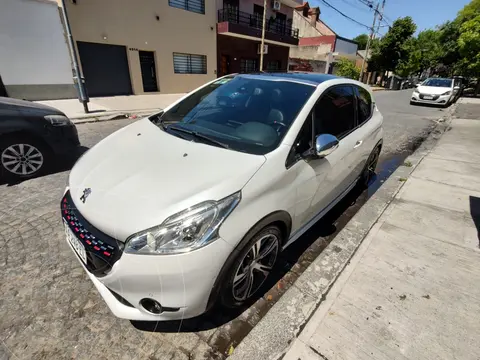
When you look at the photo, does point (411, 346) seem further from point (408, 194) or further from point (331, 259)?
point (408, 194)

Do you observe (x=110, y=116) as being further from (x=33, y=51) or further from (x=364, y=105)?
(x=364, y=105)

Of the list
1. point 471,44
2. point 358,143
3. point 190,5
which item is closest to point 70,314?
point 358,143

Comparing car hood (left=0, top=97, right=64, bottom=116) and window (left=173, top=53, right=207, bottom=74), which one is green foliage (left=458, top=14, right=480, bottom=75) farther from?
car hood (left=0, top=97, right=64, bottom=116)

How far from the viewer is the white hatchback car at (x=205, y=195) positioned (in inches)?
59.7

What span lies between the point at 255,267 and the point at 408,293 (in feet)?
4.39

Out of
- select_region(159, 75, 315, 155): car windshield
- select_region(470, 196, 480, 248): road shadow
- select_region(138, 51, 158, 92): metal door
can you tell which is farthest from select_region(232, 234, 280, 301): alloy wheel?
select_region(138, 51, 158, 92): metal door

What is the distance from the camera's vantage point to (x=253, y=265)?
6.48ft

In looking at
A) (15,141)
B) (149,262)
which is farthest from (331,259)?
(15,141)

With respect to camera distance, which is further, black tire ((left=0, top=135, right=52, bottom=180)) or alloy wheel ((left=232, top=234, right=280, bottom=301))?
black tire ((left=0, top=135, right=52, bottom=180))

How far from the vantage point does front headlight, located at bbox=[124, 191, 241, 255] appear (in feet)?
4.89

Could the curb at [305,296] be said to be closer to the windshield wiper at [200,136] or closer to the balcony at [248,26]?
the windshield wiper at [200,136]

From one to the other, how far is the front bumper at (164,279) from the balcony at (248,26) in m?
17.6

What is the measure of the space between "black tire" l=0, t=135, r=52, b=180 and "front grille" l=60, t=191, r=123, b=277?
9.38 ft

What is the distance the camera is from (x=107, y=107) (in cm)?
1005
